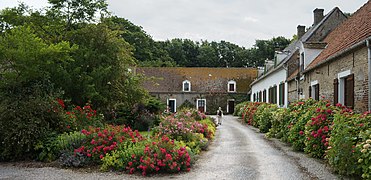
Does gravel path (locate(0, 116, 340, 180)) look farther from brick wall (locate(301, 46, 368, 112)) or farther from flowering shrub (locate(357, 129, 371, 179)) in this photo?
brick wall (locate(301, 46, 368, 112))

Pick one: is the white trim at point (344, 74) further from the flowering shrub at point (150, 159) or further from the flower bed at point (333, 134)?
the flowering shrub at point (150, 159)

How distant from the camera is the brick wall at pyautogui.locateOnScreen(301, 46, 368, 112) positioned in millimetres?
10719

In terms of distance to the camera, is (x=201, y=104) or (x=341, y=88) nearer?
(x=341, y=88)

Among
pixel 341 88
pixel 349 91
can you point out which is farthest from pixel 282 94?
pixel 349 91

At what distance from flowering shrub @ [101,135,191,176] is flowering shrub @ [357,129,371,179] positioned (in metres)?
3.87

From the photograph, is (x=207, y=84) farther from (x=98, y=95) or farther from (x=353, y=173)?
(x=353, y=173)

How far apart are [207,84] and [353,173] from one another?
37188mm

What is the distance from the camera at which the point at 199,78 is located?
44688 mm

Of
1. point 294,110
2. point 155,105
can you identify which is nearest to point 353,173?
point 294,110

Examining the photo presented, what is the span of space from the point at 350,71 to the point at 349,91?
743 mm

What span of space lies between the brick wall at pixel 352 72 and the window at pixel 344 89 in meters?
0.24

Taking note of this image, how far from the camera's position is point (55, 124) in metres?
10.9

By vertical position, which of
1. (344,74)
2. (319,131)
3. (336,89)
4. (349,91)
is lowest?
(319,131)

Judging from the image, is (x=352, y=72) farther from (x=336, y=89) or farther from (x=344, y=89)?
(x=336, y=89)
